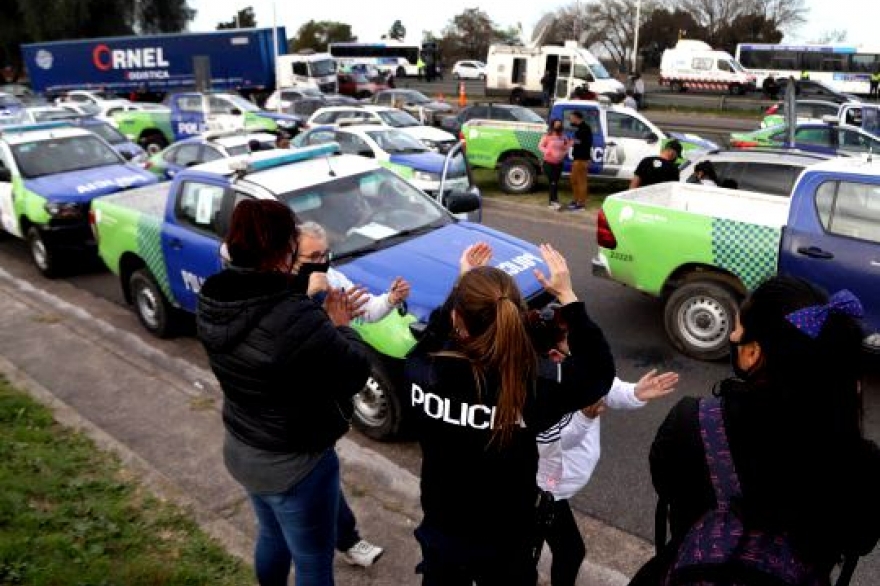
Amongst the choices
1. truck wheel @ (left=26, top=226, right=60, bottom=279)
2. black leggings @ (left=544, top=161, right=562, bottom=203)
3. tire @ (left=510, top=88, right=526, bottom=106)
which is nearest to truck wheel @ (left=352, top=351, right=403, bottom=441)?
truck wheel @ (left=26, top=226, right=60, bottom=279)

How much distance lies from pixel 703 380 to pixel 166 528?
4.24 meters

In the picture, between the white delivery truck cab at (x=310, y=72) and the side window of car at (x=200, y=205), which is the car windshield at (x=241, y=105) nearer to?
the side window of car at (x=200, y=205)

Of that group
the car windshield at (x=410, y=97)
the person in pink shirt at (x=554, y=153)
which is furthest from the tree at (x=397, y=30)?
the person in pink shirt at (x=554, y=153)

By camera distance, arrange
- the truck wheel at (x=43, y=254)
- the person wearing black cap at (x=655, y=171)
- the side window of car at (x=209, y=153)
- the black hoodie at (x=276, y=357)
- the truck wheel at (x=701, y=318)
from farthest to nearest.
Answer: the side window of car at (x=209, y=153)
the person wearing black cap at (x=655, y=171)
the truck wheel at (x=43, y=254)
the truck wheel at (x=701, y=318)
the black hoodie at (x=276, y=357)

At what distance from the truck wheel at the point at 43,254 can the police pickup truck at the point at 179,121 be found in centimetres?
1008

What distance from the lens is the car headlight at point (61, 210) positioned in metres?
9.18

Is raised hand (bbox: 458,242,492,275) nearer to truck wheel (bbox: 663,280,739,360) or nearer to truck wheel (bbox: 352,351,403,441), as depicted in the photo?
truck wheel (bbox: 352,351,403,441)

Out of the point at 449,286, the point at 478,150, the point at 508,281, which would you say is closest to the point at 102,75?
the point at 478,150

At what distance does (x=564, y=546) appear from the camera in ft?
10.0

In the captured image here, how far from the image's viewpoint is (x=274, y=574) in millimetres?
3014

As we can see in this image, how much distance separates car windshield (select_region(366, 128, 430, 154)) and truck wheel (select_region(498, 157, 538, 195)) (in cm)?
180

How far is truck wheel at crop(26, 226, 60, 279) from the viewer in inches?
370

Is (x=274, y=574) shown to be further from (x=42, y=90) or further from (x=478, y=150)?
(x=42, y=90)

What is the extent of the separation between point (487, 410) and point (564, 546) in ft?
4.06
